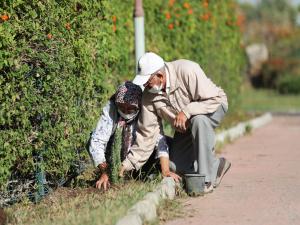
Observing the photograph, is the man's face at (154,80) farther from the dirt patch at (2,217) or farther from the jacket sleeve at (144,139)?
the dirt patch at (2,217)

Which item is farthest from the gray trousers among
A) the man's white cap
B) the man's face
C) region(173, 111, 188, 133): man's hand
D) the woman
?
the man's white cap

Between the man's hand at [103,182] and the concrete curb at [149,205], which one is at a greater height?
the man's hand at [103,182]

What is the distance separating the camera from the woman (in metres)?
7.46

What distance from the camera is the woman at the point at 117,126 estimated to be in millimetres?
7457

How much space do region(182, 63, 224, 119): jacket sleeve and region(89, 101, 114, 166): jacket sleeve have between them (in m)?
0.70

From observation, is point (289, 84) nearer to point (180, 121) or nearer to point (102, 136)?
point (180, 121)

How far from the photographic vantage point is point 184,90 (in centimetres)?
780

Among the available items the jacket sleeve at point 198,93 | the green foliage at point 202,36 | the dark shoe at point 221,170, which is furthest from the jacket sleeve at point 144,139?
the green foliage at point 202,36

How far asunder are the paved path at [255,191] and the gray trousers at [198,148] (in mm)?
293

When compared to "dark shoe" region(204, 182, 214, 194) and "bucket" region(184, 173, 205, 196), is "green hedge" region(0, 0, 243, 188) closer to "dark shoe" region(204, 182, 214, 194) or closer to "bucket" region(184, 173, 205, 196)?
"bucket" region(184, 173, 205, 196)

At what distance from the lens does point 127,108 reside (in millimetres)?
7660

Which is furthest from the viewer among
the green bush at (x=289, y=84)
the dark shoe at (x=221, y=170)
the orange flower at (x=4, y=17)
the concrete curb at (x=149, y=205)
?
the green bush at (x=289, y=84)

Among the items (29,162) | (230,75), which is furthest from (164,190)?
(230,75)

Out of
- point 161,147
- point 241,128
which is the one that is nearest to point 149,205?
point 161,147
